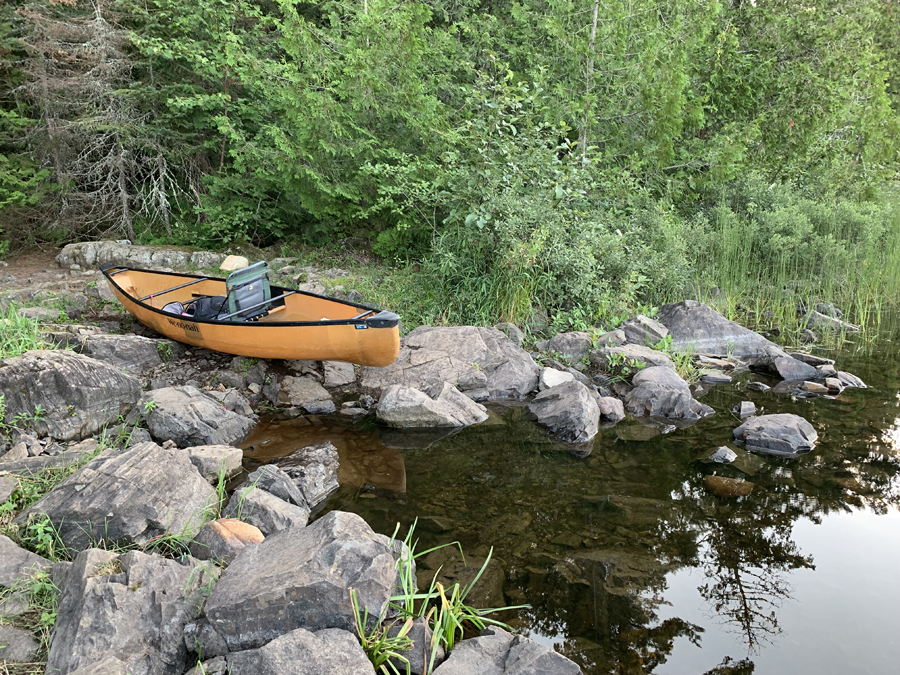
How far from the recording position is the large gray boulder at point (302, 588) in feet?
8.53

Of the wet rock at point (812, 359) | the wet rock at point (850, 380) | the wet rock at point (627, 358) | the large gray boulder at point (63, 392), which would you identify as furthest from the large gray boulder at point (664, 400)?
the large gray boulder at point (63, 392)

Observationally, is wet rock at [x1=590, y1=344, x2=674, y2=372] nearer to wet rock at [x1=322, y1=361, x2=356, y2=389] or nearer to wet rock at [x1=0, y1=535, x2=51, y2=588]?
wet rock at [x1=322, y1=361, x2=356, y2=389]

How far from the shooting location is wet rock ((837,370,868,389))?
6422 mm

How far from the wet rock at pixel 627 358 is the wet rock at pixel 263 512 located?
12.6ft

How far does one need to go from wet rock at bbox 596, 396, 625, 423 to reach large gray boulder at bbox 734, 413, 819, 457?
102cm

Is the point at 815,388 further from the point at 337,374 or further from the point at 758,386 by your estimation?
the point at 337,374

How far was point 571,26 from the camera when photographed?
33.6ft

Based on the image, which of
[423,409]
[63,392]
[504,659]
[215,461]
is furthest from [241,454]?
[504,659]

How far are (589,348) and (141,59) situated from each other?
31.4 feet

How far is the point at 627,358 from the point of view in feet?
21.2

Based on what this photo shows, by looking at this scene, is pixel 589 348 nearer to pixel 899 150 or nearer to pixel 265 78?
pixel 265 78

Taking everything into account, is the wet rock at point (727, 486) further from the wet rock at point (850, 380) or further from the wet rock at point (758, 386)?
the wet rock at point (850, 380)

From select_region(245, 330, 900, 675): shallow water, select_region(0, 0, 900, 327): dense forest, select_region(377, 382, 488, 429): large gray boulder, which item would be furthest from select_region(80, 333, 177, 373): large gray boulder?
select_region(0, 0, 900, 327): dense forest

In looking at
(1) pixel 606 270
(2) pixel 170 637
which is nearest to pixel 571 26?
(1) pixel 606 270
